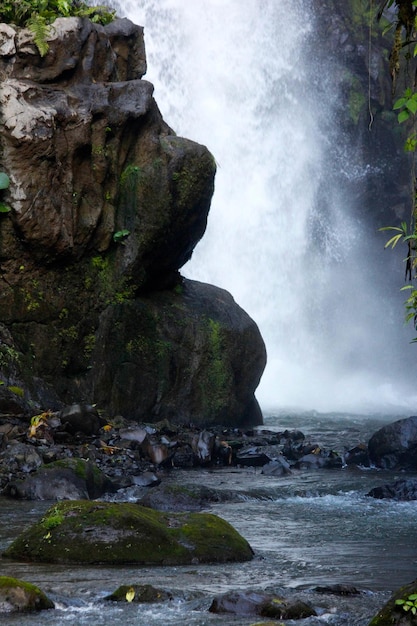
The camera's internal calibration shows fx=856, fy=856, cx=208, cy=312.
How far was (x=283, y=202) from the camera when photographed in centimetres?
2958

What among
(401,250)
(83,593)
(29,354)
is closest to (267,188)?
(401,250)

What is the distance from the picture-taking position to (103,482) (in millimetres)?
10609

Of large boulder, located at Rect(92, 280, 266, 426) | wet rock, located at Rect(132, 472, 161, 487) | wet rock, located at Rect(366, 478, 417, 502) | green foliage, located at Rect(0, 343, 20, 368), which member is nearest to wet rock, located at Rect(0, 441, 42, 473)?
wet rock, located at Rect(132, 472, 161, 487)

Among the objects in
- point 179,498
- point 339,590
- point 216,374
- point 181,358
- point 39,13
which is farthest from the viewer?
point 216,374

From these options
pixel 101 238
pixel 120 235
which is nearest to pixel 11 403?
pixel 101 238

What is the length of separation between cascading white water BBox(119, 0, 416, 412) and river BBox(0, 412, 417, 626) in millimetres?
13460

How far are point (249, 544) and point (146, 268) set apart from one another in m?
9.19

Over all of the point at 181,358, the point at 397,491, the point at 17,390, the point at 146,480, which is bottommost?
the point at 146,480

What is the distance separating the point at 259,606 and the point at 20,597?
1.61 meters

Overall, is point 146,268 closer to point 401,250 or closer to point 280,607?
point 280,607

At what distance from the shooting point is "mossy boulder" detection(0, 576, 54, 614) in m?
5.65

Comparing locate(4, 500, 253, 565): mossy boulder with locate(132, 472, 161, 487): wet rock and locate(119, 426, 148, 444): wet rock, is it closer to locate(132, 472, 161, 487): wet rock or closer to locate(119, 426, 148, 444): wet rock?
locate(132, 472, 161, 487): wet rock

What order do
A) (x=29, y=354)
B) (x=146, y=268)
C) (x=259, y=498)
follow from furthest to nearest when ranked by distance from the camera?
(x=146, y=268) → (x=29, y=354) → (x=259, y=498)

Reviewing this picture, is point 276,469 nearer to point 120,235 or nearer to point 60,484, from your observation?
point 60,484
